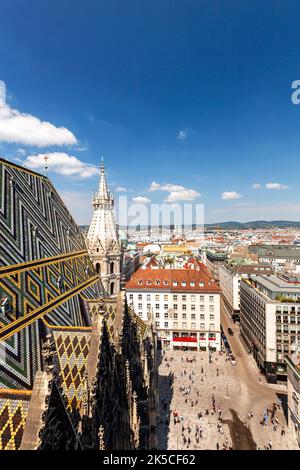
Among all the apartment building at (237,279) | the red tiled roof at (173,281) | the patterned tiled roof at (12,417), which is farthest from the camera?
the apartment building at (237,279)

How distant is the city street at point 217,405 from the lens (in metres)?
30.2

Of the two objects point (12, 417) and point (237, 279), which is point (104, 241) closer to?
point (12, 417)

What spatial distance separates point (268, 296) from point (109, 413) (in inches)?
1520

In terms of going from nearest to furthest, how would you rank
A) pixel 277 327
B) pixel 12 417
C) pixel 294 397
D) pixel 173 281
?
pixel 12 417 → pixel 294 397 → pixel 277 327 → pixel 173 281

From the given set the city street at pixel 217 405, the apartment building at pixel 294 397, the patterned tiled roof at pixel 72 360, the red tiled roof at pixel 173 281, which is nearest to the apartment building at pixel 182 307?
the red tiled roof at pixel 173 281

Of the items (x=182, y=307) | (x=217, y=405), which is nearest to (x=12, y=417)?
(x=217, y=405)

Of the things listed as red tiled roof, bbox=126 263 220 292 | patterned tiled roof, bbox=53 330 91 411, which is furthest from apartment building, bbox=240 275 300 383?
patterned tiled roof, bbox=53 330 91 411

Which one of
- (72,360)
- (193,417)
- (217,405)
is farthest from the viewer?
(217,405)

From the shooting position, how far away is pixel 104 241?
120ft

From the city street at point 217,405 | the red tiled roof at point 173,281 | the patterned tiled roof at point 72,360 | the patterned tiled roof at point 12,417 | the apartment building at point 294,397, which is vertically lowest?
the city street at point 217,405

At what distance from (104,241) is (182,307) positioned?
28294 mm

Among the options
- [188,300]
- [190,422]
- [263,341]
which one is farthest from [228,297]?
[190,422]

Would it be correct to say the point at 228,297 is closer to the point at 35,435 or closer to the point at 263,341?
the point at 263,341

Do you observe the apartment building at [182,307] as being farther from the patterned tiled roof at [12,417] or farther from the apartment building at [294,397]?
the patterned tiled roof at [12,417]
